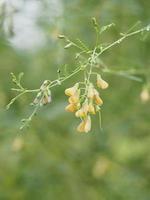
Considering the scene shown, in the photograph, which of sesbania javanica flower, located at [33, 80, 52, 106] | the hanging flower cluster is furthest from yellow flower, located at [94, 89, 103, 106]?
sesbania javanica flower, located at [33, 80, 52, 106]

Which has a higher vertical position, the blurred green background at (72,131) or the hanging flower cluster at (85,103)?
the blurred green background at (72,131)

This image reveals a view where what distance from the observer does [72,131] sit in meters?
3.60

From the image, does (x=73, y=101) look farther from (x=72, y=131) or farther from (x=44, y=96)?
(x=72, y=131)

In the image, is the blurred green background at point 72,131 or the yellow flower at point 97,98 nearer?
the yellow flower at point 97,98

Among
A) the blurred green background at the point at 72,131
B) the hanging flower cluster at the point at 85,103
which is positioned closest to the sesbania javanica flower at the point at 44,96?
the hanging flower cluster at the point at 85,103

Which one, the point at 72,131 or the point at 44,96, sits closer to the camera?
the point at 44,96

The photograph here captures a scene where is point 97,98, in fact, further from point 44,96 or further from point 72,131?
point 72,131

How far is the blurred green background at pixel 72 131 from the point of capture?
3.17m

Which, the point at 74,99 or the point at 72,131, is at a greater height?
the point at 72,131

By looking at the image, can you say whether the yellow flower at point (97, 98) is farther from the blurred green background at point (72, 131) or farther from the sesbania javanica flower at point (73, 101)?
the blurred green background at point (72, 131)

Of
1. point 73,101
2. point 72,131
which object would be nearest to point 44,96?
point 73,101

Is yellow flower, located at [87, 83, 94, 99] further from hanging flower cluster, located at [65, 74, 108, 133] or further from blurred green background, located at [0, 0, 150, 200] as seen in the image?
blurred green background, located at [0, 0, 150, 200]

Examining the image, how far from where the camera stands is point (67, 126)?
3648 mm

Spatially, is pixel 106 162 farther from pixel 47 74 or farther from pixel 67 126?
pixel 47 74
